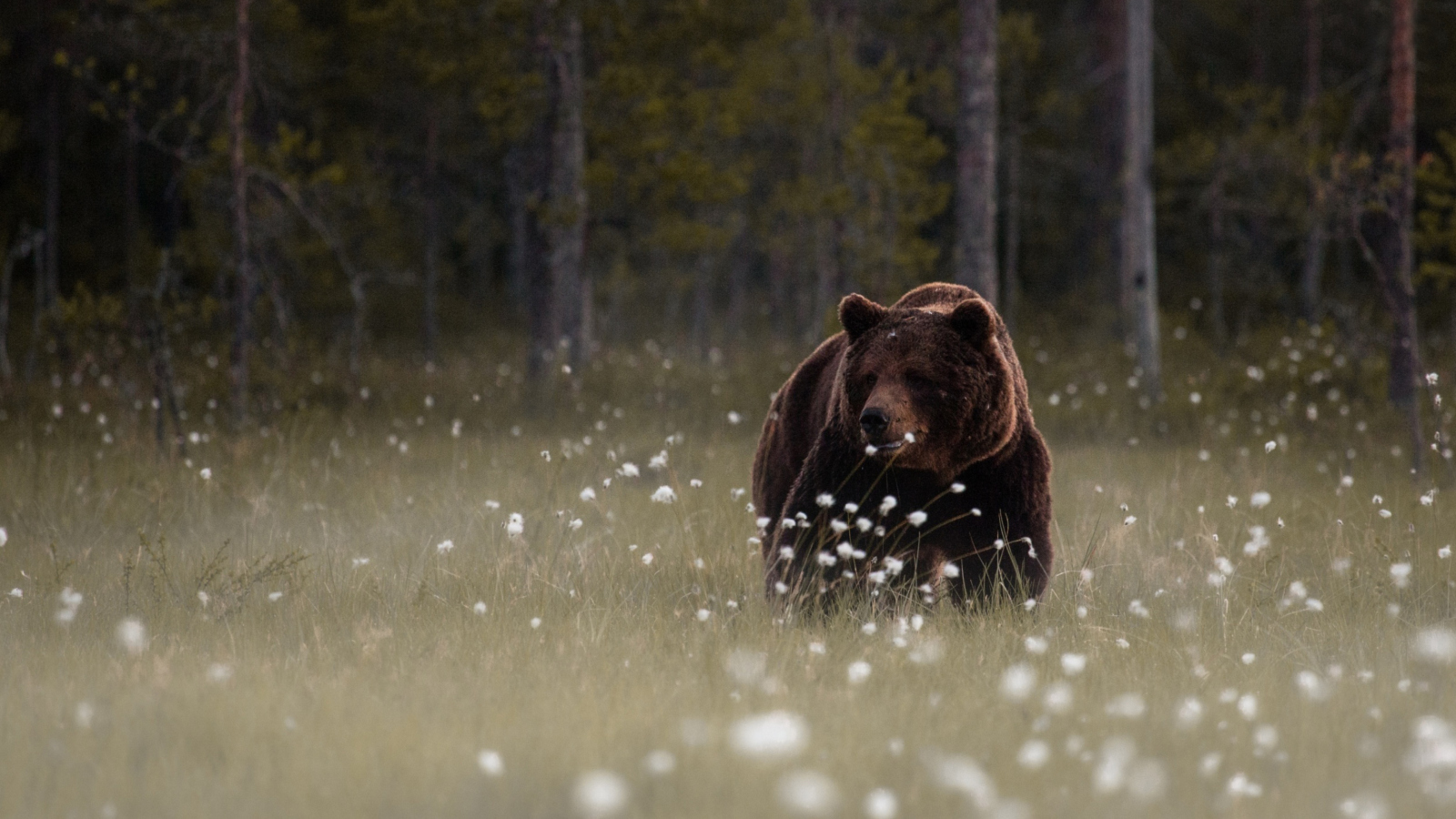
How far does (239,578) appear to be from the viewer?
521cm

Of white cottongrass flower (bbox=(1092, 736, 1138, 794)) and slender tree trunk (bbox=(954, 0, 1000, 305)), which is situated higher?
slender tree trunk (bbox=(954, 0, 1000, 305))

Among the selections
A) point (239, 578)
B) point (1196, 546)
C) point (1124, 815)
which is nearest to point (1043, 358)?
point (1196, 546)

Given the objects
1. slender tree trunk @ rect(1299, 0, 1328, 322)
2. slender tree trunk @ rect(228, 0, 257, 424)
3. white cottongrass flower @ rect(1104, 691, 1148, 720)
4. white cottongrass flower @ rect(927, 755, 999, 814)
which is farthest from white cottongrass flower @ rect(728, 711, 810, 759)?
slender tree trunk @ rect(1299, 0, 1328, 322)

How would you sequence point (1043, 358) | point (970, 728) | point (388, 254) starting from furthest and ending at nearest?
point (388, 254)
point (1043, 358)
point (970, 728)

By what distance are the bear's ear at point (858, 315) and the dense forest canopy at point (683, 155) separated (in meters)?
5.56

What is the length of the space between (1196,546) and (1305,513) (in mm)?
1311

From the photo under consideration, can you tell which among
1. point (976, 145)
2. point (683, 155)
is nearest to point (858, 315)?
point (976, 145)

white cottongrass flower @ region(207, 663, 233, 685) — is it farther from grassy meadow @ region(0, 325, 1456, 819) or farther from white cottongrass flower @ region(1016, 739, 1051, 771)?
white cottongrass flower @ region(1016, 739, 1051, 771)

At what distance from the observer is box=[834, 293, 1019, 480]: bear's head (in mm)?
4773

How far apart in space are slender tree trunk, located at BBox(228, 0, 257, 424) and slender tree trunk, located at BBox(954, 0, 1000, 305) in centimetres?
649

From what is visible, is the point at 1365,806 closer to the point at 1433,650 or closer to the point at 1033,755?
the point at 1033,755

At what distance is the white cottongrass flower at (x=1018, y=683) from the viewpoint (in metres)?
3.15

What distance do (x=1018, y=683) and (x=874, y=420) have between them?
160 cm

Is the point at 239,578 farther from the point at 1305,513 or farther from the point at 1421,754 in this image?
the point at 1305,513
